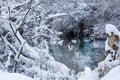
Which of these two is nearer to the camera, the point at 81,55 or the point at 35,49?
the point at 35,49

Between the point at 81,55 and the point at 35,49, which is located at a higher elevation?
the point at 35,49

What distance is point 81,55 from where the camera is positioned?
40.2 ft

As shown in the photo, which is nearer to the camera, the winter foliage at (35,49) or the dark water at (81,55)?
the winter foliage at (35,49)

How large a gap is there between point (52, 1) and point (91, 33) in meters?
3.39

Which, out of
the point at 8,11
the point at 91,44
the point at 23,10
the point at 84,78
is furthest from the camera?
the point at 91,44

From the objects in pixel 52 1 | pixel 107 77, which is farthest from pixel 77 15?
pixel 107 77

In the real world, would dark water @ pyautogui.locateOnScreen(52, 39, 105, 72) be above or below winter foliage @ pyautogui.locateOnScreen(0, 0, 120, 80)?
below

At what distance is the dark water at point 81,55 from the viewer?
1052 cm

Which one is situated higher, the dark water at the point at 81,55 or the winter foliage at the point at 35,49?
the winter foliage at the point at 35,49

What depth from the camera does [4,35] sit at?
29.7 feet

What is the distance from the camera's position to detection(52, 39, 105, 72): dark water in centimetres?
1052

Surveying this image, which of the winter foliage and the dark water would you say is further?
the dark water

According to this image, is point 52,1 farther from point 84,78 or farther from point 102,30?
point 84,78

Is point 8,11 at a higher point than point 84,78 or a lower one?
higher
